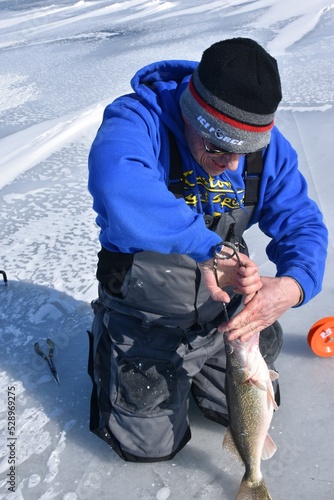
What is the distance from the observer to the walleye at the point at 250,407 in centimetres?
198

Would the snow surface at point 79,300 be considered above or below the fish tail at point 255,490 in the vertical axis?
below

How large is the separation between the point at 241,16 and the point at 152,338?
33.6 feet

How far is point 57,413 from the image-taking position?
8.30 feet

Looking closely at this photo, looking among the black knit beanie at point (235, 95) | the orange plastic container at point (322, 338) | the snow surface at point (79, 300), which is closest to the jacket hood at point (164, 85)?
the black knit beanie at point (235, 95)

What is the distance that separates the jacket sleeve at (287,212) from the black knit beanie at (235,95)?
311 millimetres

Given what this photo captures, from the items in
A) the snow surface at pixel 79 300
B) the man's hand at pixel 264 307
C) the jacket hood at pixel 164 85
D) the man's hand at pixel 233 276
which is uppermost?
the jacket hood at pixel 164 85

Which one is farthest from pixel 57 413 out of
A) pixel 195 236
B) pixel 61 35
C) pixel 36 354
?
pixel 61 35

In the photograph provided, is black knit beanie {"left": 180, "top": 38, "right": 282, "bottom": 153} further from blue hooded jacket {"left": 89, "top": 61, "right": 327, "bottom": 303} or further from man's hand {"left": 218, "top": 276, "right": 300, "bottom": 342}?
man's hand {"left": 218, "top": 276, "right": 300, "bottom": 342}

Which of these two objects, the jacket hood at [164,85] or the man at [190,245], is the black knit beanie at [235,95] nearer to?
the man at [190,245]

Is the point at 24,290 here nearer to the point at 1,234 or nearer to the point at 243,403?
the point at 1,234

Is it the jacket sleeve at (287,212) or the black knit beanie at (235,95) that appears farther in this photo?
the jacket sleeve at (287,212)

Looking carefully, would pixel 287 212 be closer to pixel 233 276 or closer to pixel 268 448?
pixel 233 276

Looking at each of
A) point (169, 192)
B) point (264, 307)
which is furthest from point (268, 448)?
point (169, 192)

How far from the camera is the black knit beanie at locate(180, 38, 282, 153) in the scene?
194 cm
